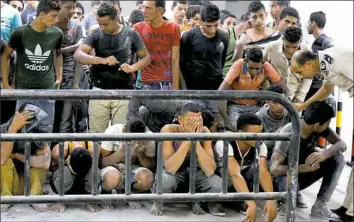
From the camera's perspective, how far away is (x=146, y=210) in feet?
17.5

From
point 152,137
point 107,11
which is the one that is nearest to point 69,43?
point 107,11

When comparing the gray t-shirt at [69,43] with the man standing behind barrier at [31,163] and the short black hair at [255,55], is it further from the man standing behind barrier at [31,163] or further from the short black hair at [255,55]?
the short black hair at [255,55]

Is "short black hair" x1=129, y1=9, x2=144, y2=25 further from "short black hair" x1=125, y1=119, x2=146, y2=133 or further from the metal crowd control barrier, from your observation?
the metal crowd control barrier

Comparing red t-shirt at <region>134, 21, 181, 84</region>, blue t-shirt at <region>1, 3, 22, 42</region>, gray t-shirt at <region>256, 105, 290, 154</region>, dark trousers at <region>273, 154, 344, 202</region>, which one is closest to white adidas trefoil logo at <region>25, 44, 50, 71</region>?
red t-shirt at <region>134, 21, 181, 84</region>

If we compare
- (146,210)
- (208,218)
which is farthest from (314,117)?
(146,210)

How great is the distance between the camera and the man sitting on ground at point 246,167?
4.92 m

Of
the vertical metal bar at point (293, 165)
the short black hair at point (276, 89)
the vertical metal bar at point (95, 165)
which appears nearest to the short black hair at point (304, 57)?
→ the short black hair at point (276, 89)

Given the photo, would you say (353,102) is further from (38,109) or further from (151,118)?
(38,109)

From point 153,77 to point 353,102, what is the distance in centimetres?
613

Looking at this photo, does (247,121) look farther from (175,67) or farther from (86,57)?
(86,57)

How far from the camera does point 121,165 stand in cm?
547

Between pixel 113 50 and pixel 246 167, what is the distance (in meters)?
1.59

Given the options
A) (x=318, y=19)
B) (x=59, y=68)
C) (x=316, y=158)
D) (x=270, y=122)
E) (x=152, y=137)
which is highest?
(x=318, y=19)

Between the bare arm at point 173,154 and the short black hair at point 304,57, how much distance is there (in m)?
1.08
